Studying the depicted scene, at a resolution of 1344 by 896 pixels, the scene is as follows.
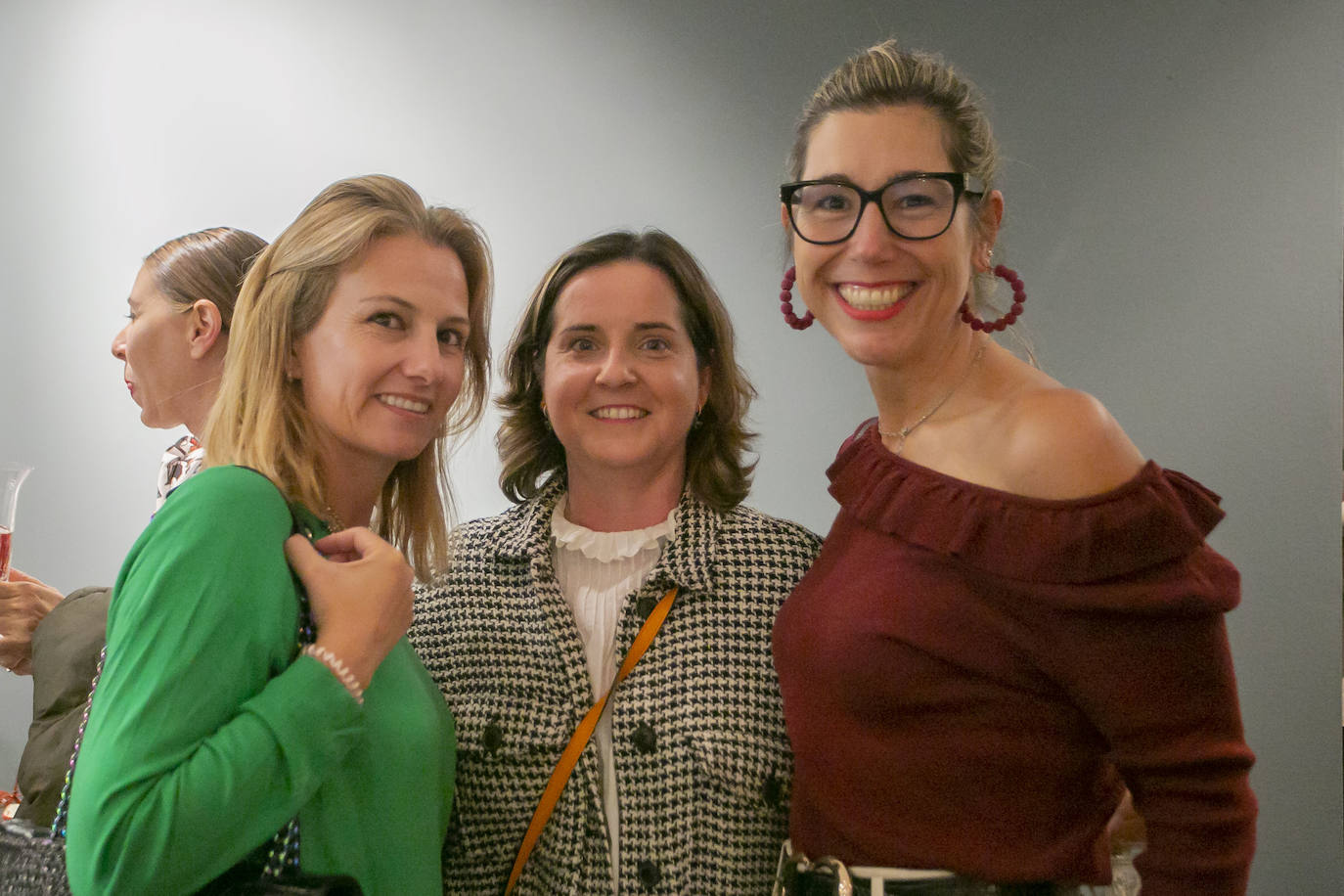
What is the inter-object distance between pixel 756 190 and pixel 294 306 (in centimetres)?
179

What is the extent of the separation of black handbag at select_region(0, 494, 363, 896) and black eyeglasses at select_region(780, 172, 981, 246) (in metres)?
0.93

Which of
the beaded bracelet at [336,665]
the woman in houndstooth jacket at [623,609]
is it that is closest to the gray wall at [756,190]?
the woman in houndstooth jacket at [623,609]

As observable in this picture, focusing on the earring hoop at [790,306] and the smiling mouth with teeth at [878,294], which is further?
the earring hoop at [790,306]

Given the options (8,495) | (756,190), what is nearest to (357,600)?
(8,495)

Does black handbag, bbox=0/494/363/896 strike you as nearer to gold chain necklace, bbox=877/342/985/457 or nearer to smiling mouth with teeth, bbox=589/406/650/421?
smiling mouth with teeth, bbox=589/406/650/421

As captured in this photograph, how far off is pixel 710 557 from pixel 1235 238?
1.71 meters

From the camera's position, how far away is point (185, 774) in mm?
1148

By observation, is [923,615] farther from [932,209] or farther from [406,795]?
[406,795]

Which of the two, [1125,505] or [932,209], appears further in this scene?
[932,209]

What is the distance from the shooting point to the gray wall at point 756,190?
2.60 m

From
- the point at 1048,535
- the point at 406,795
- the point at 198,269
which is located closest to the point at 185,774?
the point at 406,795

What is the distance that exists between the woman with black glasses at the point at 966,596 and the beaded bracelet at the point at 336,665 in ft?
2.05

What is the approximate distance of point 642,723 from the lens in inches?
66.7

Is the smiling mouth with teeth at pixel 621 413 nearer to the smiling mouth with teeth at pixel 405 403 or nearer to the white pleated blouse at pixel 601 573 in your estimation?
the white pleated blouse at pixel 601 573
